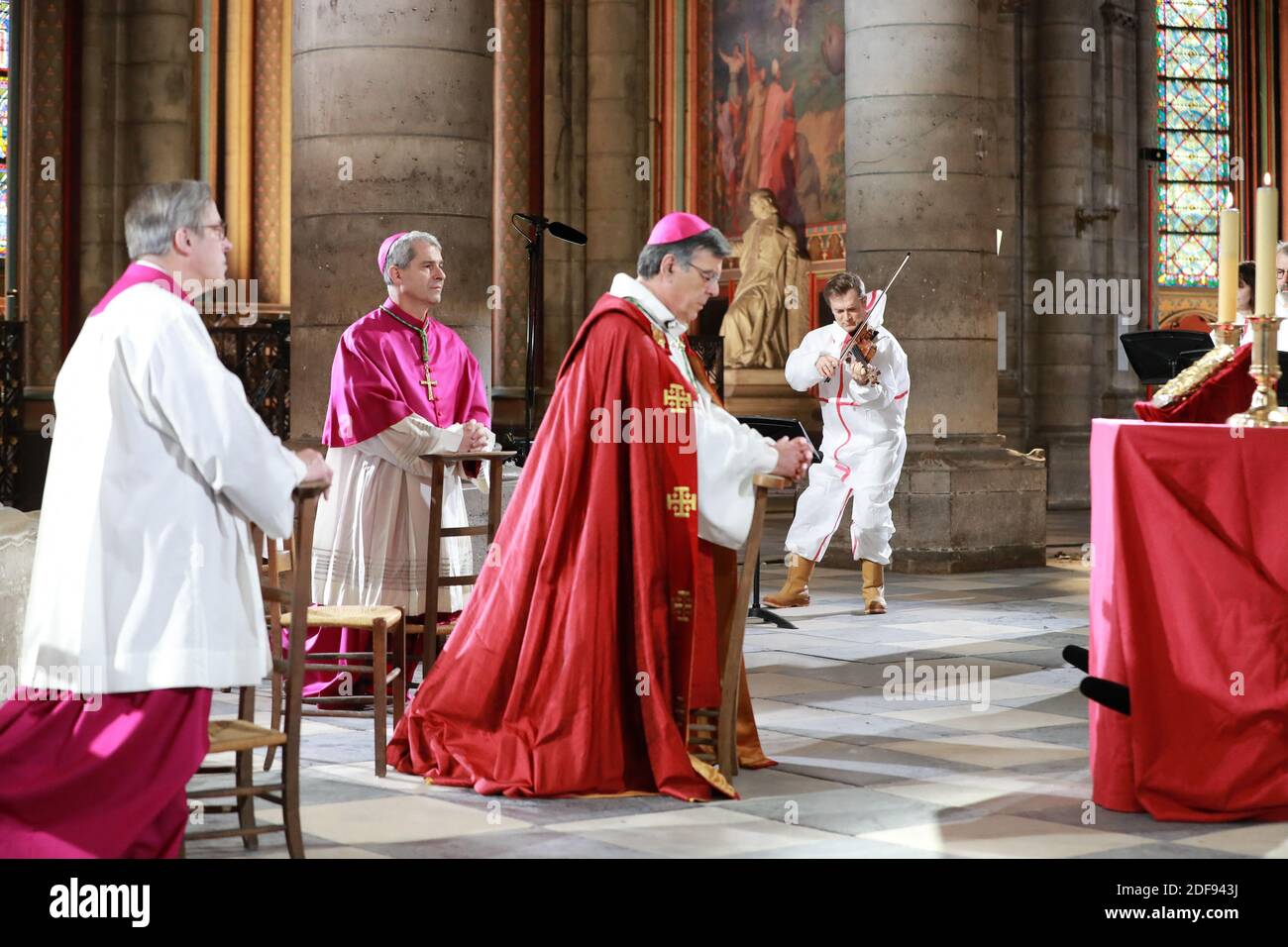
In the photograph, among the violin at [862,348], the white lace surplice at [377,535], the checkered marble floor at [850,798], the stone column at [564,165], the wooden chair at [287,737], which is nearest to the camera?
the wooden chair at [287,737]

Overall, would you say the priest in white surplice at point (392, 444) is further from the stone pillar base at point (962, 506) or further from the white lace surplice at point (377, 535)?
the stone pillar base at point (962, 506)

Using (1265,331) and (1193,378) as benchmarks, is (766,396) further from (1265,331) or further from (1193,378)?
(1265,331)

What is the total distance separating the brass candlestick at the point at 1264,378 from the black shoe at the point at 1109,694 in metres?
0.80

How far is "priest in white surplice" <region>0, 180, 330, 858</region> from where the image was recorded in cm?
383

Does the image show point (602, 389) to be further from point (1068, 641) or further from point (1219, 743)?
point (1068, 641)

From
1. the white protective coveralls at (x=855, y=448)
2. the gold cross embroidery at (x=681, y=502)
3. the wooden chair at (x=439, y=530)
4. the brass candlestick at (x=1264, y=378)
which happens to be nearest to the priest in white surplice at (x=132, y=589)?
the gold cross embroidery at (x=681, y=502)

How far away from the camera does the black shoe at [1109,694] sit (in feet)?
15.7

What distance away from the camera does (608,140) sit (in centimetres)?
1797

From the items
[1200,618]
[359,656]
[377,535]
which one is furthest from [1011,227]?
[1200,618]

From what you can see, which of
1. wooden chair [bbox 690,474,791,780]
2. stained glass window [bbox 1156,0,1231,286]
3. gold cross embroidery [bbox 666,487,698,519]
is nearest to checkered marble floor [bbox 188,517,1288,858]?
wooden chair [bbox 690,474,791,780]

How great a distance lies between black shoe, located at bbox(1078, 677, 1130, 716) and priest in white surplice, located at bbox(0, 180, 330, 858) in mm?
2289

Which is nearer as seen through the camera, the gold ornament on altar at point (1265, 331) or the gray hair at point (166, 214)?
the gray hair at point (166, 214)

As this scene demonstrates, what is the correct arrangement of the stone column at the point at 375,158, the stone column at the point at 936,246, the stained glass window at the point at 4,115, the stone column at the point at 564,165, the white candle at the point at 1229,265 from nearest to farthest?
the white candle at the point at 1229,265 < the stone column at the point at 375,158 < the stone column at the point at 936,246 < the stone column at the point at 564,165 < the stained glass window at the point at 4,115

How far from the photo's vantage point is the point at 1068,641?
8.27 meters
